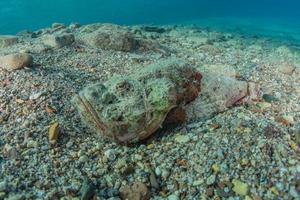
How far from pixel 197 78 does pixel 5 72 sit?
2907mm

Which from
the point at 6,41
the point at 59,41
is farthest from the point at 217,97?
the point at 6,41

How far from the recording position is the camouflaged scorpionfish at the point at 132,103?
388 centimetres

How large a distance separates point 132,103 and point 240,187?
1386 mm

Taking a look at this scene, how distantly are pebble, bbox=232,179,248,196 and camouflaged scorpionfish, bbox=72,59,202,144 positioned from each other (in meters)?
1.01

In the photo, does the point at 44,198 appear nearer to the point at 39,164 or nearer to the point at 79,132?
the point at 39,164

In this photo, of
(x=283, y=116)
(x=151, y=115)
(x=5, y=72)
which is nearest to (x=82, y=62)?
(x=5, y=72)

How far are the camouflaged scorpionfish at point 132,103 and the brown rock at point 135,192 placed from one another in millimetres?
591

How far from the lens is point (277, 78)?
691 cm

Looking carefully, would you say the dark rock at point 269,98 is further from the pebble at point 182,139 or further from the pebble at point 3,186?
the pebble at point 3,186

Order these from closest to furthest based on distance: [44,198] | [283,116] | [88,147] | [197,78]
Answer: [44,198]
[88,147]
[197,78]
[283,116]

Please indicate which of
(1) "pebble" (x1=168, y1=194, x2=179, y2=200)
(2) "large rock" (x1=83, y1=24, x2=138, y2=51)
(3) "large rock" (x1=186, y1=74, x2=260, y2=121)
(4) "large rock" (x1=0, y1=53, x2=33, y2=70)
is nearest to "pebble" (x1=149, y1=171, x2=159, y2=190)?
(1) "pebble" (x1=168, y1=194, x2=179, y2=200)

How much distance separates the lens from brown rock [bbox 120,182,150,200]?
139 inches

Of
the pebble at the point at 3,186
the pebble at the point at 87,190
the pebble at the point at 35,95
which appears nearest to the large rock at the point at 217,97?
the pebble at the point at 87,190

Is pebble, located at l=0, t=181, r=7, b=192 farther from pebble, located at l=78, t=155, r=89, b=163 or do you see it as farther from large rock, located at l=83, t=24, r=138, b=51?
large rock, located at l=83, t=24, r=138, b=51
